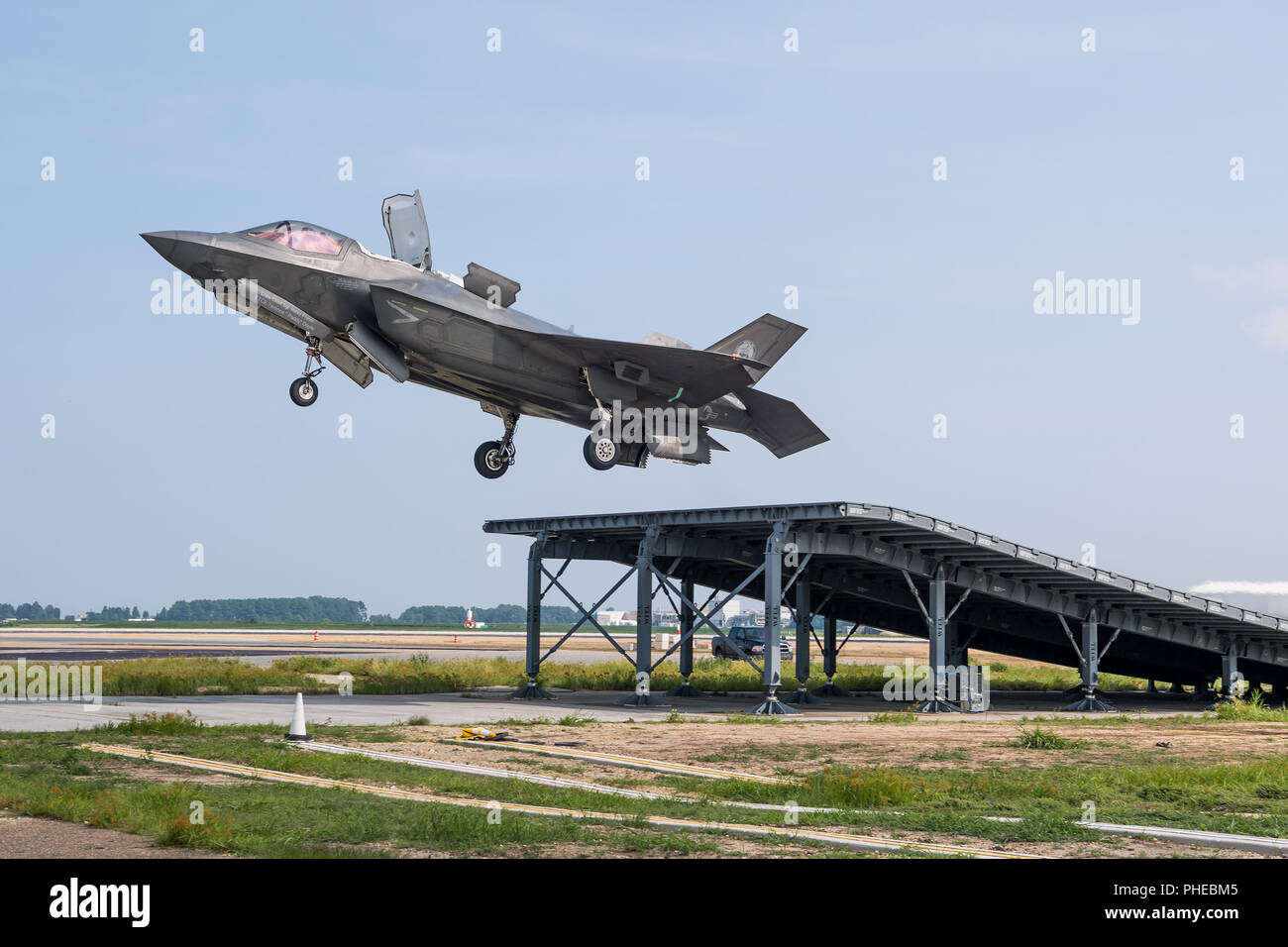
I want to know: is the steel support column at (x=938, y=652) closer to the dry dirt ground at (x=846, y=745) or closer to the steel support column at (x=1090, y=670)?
the dry dirt ground at (x=846, y=745)

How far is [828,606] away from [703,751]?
27.4 meters

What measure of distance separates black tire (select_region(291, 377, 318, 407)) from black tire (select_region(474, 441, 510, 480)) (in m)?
4.76

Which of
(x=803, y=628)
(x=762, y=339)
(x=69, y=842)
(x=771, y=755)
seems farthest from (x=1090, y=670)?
(x=69, y=842)

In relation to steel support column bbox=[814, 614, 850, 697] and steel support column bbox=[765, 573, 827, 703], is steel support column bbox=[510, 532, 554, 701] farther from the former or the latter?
steel support column bbox=[814, 614, 850, 697]

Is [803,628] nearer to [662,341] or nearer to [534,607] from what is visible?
[534,607]

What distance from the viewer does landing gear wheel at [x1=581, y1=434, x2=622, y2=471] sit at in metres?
25.6

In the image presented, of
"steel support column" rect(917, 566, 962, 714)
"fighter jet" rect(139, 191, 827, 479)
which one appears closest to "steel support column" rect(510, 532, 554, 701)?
"steel support column" rect(917, 566, 962, 714)

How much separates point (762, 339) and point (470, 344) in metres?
7.45

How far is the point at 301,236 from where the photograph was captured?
75.5ft

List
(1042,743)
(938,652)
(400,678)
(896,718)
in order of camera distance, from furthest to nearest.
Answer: (400,678) → (938,652) → (896,718) → (1042,743)

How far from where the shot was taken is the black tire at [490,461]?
26391mm

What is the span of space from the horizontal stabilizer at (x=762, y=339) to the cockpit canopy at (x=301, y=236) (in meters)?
9.23

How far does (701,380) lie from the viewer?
2680 cm
